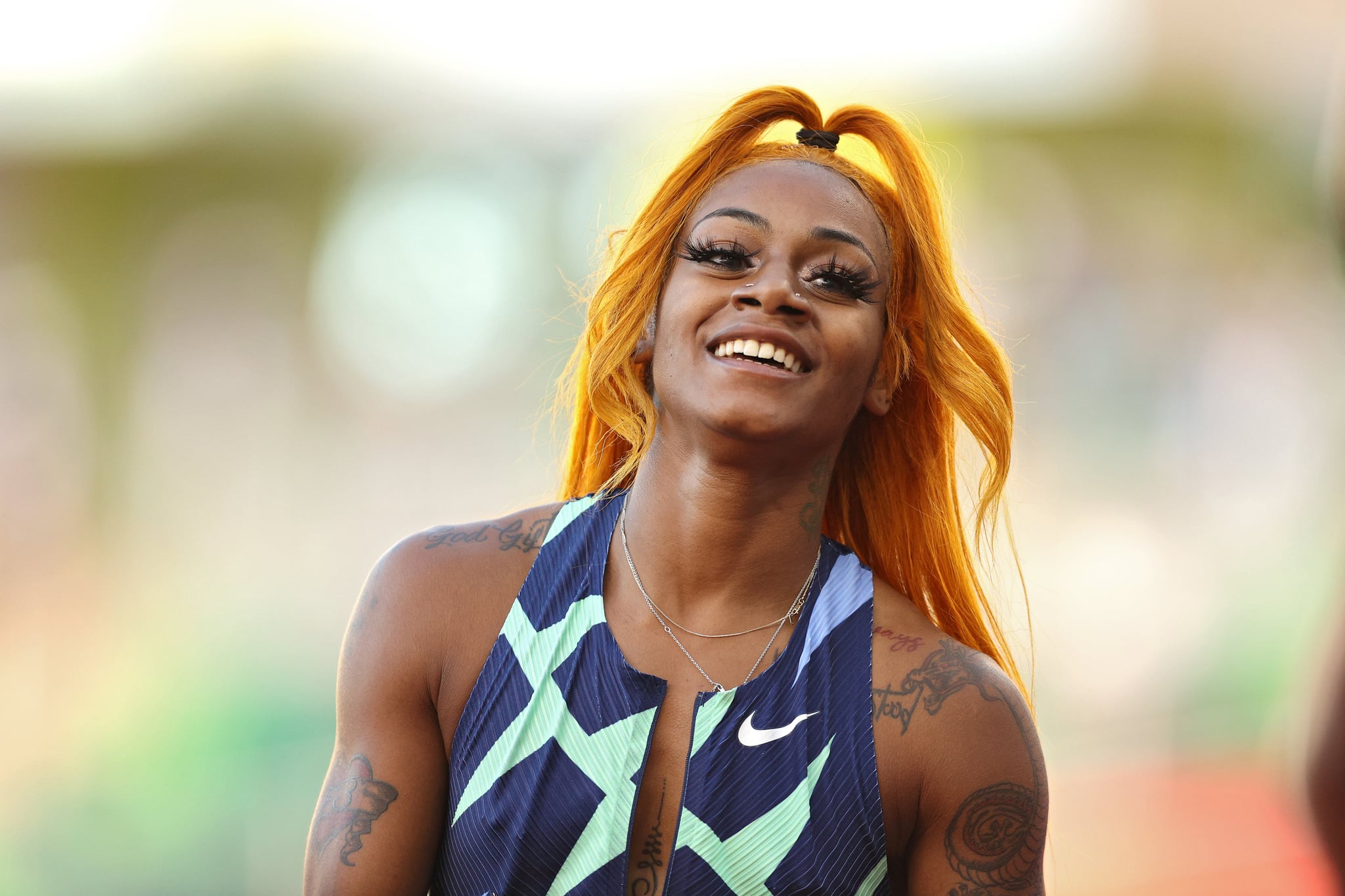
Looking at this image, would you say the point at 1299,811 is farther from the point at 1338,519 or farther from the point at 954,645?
the point at 1338,519

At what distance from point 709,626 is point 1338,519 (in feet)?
31.1

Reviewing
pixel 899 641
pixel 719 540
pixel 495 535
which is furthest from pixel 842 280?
pixel 495 535

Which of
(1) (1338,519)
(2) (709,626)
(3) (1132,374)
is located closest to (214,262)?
(3) (1132,374)

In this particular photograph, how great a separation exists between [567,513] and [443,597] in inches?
14.3

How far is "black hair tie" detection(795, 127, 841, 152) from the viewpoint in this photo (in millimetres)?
2938

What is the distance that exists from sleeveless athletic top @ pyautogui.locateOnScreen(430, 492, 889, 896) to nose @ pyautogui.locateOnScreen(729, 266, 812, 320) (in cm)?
68

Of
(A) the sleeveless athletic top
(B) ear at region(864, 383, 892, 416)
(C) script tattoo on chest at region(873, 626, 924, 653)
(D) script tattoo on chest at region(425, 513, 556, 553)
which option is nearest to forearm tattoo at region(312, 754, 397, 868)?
(A) the sleeveless athletic top

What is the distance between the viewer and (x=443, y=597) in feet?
8.39

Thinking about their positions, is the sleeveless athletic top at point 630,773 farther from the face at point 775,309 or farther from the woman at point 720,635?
the face at point 775,309

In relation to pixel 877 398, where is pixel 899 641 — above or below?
below

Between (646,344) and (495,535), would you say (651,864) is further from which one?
(646,344)

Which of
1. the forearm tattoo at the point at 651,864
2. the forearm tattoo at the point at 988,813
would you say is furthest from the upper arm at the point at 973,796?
the forearm tattoo at the point at 651,864

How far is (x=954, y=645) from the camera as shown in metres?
2.58

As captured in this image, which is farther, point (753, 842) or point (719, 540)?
point (719, 540)
